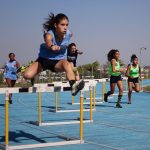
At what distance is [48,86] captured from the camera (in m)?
6.32

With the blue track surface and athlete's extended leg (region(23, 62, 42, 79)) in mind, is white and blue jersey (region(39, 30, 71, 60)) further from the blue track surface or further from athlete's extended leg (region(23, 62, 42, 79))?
the blue track surface

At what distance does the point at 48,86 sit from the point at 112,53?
23.5ft

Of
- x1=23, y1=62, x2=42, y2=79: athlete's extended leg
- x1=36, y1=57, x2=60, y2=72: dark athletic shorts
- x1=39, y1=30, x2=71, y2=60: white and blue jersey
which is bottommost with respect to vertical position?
x1=23, y1=62, x2=42, y2=79: athlete's extended leg

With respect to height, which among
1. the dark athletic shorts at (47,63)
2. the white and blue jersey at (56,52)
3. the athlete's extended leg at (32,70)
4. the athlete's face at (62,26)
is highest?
the athlete's face at (62,26)

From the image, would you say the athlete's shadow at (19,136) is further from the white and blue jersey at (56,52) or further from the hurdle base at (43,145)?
the white and blue jersey at (56,52)

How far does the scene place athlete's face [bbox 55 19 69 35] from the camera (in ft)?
21.1

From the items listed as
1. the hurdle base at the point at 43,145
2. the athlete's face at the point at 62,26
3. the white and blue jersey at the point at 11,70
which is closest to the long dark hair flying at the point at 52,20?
the athlete's face at the point at 62,26

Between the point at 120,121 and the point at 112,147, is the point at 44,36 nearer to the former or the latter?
the point at 112,147

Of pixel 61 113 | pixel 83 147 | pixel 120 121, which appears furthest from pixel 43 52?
pixel 61 113

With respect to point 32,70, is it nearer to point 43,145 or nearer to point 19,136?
point 43,145

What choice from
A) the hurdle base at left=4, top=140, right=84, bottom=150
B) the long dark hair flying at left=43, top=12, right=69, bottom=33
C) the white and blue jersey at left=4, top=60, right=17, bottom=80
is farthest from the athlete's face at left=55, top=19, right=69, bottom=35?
the white and blue jersey at left=4, top=60, right=17, bottom=80

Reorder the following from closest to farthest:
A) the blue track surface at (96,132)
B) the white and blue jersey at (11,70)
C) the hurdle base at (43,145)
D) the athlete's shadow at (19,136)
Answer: the hurdle base at (43,145) < the blue track surface at (96,132) < the athlete's shadow at (19,136) < the white and blue jersey at (11,70)

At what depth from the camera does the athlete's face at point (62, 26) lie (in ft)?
21.1

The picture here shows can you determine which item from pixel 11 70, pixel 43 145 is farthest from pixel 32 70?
pixel 11 70
